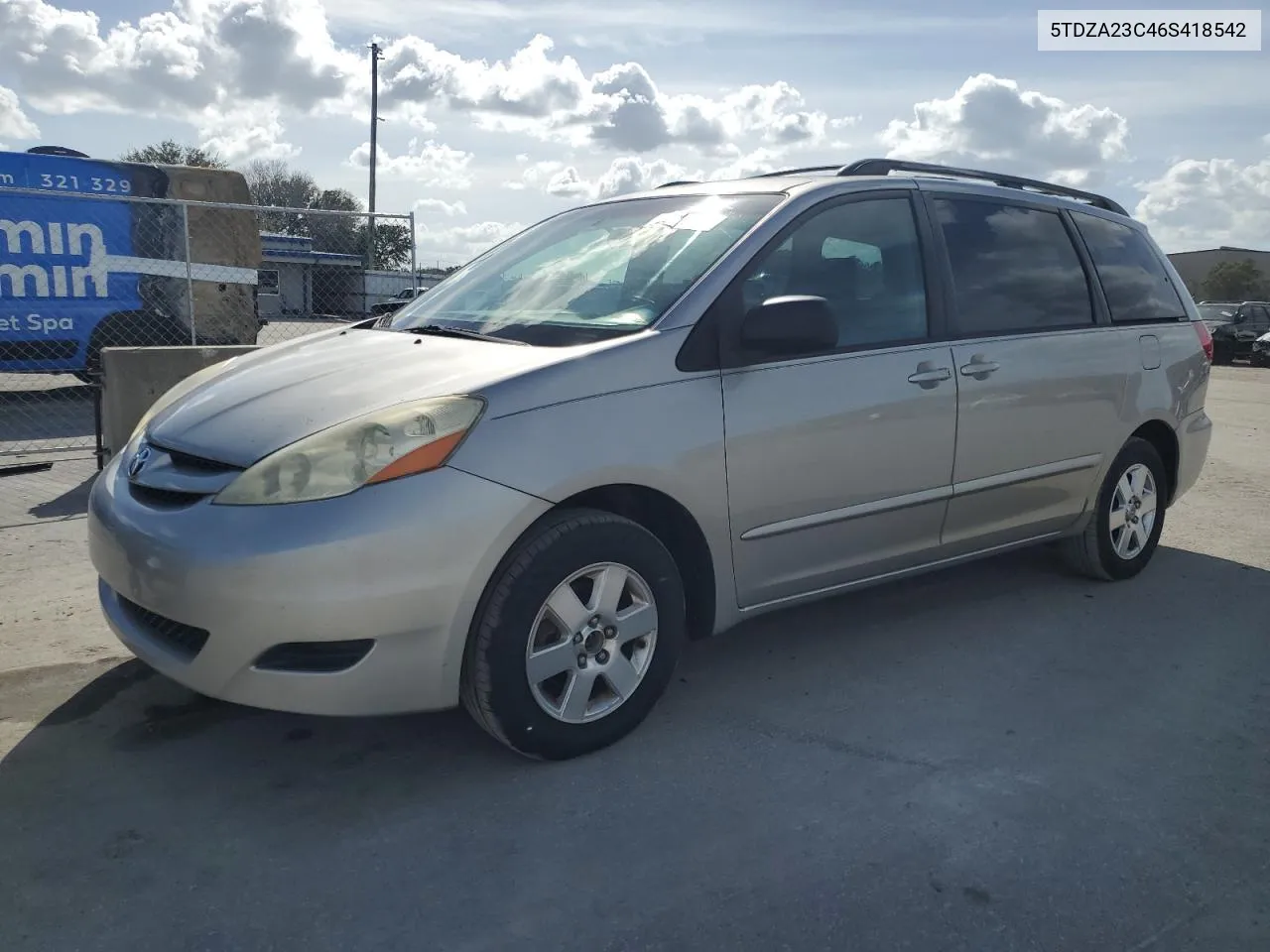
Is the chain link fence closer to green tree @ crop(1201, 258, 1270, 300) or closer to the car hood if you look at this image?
the car hood

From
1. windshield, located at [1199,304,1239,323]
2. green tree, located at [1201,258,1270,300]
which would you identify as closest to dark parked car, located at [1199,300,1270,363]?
windshield, located at [1199,304,1239,323]

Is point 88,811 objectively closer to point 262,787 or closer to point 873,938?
point 262,787

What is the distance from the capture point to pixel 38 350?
11.4m

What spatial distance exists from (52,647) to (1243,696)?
4402mm

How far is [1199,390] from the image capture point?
5449 millimetres

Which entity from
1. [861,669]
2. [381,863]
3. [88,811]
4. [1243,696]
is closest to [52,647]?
[88,811]

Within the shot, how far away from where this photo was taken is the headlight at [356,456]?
9.18 feet

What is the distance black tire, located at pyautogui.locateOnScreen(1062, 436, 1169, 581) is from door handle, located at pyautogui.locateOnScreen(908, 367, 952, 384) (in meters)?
1.38

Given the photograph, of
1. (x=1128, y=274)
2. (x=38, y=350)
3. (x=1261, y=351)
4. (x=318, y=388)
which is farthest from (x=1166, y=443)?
(x=1261, y=351)

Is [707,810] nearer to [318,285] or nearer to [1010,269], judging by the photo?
[1010,269]

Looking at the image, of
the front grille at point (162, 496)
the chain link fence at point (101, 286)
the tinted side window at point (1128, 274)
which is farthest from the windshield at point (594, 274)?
the chain link fence at point (101, 286)

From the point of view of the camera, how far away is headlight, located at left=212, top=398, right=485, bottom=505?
9.18 ft

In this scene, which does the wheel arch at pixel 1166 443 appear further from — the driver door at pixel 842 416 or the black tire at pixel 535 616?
the black tire at pixel 535 616

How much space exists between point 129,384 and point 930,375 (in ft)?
17.0
